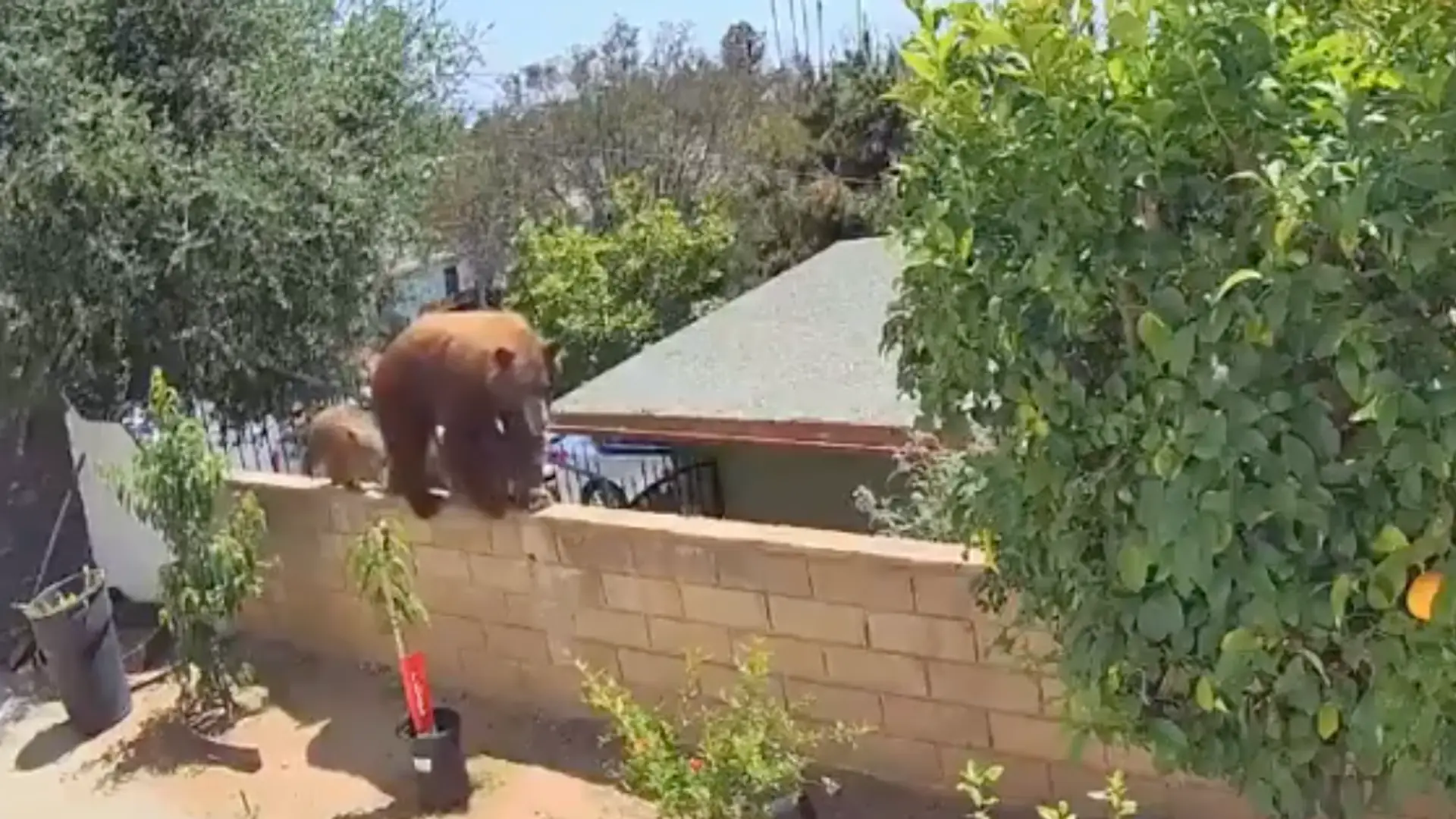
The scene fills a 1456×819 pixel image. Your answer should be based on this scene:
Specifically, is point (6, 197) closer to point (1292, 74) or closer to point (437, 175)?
point (437, 175)

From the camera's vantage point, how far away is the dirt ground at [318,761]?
4.56 m

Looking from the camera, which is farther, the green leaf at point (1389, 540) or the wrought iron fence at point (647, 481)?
the wrought iron fence at point (647, 481)

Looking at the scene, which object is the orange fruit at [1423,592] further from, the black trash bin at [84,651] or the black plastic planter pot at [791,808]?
the black trash bin at [84,651]

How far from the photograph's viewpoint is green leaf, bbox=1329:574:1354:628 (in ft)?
6.93

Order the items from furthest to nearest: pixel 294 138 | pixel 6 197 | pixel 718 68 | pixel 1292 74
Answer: pixel 718 68, pixel 294 138, pixel 6 197, pixel 1292 74

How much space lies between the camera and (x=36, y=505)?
7137 millimetres

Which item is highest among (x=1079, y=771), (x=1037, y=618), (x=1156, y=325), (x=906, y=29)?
(x=906, y=29)

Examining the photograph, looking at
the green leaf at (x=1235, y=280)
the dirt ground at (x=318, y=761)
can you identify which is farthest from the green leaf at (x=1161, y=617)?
the dirt ground at (x=318, y=761)

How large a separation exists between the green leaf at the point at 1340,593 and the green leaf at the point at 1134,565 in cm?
27

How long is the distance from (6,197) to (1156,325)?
5.23m

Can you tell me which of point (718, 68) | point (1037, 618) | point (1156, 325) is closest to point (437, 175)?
point (1037, 618)

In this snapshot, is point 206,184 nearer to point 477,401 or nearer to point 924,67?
point 477,401

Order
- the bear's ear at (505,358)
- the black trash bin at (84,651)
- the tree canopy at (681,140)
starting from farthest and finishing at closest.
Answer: the tree canopy at (681,140) → the black trash bin at (84,651) → the bear's ear at (505,358)

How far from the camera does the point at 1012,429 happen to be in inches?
102
